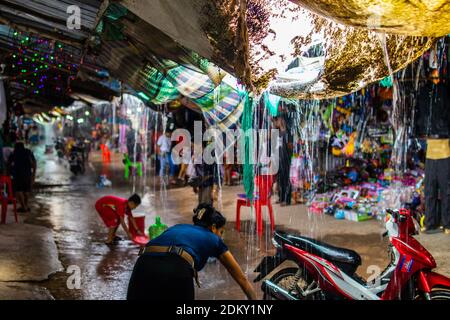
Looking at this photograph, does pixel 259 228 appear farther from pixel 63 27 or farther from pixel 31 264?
pixel 63 27

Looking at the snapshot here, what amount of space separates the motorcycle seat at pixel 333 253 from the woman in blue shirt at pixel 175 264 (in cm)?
104

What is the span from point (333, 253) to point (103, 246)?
496 cm

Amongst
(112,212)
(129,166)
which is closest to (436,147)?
(112,212)

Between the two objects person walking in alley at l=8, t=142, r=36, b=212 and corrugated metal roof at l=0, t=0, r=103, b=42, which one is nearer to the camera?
corrugated metal roof at l=0, t=0, r=103, b=42

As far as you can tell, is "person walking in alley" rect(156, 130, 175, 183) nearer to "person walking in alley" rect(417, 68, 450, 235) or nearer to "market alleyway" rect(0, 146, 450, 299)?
"market alleyway" rect(0, 146, 450, 299)

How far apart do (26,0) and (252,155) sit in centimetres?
340

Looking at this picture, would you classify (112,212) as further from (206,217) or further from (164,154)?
(164,154)

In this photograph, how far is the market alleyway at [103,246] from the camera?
19.4 feet

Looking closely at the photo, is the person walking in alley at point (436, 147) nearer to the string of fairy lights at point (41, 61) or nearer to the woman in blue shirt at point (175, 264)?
the woman in blue shirt at point (175, 264)

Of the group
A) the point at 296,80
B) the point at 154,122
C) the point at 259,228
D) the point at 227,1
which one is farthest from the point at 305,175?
the point at 154,122

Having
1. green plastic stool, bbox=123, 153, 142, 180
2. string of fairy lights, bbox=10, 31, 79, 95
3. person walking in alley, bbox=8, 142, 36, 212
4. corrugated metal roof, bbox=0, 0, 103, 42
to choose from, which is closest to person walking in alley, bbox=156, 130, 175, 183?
green plastic stool, bbox=123, 153, 142, 180

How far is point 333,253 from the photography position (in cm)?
440

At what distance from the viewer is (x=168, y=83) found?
710cm

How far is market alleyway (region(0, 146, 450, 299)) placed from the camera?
5922 mm
